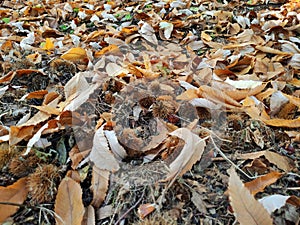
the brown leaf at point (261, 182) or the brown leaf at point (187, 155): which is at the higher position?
the brown leaf at point (187, 155)

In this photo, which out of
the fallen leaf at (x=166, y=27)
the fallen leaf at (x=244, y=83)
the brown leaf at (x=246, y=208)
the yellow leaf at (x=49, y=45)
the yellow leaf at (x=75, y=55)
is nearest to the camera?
the brown leaf at (x=246, y=208)

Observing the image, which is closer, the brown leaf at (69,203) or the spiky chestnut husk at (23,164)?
the brown leaf at (69,203)

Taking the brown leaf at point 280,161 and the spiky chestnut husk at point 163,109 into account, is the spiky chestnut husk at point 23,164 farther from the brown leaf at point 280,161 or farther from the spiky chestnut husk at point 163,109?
the brown leaf at point 280,161

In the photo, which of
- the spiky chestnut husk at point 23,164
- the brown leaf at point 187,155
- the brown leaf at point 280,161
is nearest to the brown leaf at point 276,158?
the brown leaf at point 280,161

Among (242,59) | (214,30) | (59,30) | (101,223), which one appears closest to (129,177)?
(101,223)

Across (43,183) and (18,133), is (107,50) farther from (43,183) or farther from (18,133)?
(43,183)

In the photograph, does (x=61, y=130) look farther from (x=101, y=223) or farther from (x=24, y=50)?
(x=24, y=50)

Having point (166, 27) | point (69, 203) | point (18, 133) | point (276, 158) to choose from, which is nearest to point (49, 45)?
point (166, 27)

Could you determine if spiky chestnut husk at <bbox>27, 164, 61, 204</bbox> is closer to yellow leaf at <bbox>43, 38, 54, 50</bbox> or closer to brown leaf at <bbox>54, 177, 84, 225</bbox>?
brown leaf at <bbox>54, 177, 84, 225</bbox>
